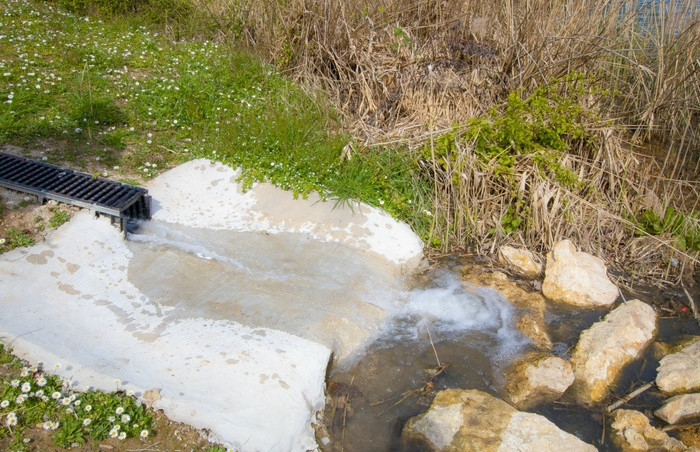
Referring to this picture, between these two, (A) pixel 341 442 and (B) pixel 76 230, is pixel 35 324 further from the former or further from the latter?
(A) pixel 341 442

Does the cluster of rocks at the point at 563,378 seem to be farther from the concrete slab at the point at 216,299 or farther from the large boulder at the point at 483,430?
the concrete slab at the point at 216,299

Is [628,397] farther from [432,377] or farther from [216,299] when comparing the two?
[216,299]

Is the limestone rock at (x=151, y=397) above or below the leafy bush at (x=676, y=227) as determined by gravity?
above

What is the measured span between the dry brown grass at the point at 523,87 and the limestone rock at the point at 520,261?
136mm

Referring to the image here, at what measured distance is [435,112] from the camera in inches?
255

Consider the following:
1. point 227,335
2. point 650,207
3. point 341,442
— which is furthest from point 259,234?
point 650,207

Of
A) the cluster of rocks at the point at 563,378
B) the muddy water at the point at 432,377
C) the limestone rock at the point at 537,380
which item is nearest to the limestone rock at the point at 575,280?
the cluster of rocks at the point at 563,378

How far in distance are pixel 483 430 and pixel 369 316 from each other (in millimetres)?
1304

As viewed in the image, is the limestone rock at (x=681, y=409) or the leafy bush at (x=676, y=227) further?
the leafy bush at (x=676, y=227)

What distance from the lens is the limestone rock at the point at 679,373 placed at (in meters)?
4.22

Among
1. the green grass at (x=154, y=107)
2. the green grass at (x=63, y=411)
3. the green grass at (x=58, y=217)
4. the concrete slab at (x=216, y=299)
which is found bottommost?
the concrete slab at (x=216, y=299)

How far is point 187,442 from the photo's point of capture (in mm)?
3314

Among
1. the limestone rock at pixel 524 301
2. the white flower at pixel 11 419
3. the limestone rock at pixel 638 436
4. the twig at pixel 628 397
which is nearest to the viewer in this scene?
the white flower at pixel 11 419

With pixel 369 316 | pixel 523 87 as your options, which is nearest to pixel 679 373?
pixel 369 316
